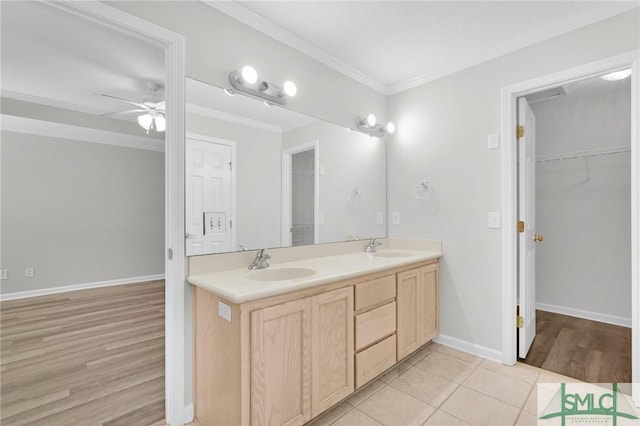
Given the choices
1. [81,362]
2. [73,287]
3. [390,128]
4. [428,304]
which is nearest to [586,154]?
[390,128]

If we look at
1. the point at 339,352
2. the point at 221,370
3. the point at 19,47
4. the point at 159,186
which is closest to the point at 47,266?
the point at 159,186

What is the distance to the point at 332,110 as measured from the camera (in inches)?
98.3

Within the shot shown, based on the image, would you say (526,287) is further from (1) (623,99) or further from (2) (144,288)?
(2) (144,288)

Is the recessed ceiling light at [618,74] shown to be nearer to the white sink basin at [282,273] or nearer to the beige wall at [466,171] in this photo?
the beige wall at [466,171]

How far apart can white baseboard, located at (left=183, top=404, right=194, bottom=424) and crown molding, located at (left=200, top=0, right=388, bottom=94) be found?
2.31 meters

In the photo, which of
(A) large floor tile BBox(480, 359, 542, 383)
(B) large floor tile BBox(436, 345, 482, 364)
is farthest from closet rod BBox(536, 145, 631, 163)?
(B) large floor tile BBox(436, 345, 482, 364)

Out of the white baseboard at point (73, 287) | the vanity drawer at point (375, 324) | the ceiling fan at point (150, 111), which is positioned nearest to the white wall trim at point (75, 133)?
the ceiling fan at point (150, 111)

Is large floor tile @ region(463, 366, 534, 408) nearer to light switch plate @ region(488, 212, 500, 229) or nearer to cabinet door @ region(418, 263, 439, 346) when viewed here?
cabinet door @ region(418, 263, 439, 346)

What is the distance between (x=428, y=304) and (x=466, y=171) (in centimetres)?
114

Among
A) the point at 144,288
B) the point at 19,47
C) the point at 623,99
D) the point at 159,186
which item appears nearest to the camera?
the point at 19,47

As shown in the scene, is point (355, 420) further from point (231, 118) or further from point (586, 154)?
point (586, 154)

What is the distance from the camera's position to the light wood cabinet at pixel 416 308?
2.14 metres

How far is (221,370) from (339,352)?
0.63 metres

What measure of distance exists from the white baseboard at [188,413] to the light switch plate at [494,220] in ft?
7.81
